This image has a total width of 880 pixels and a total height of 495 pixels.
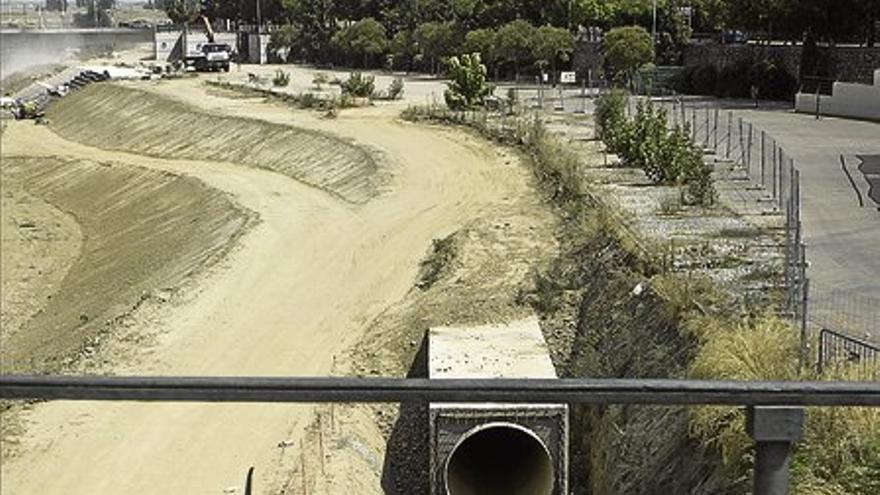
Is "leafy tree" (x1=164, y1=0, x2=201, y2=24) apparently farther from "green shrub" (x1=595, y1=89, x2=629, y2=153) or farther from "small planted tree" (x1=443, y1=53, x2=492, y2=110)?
"green shrub" (x1=595, y1=89, x2=629, y2=153)

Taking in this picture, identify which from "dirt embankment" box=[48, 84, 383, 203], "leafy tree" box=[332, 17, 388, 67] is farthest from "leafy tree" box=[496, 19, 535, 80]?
"leafy tree" box=[332, 17, 388, 67]

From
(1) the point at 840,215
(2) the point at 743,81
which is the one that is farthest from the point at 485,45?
(1) the point at 840,215

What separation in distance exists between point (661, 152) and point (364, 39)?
66.8 meters

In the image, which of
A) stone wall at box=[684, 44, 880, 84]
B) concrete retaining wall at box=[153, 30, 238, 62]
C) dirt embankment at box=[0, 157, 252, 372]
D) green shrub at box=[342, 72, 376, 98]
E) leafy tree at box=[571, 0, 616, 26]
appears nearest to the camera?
dirt embankment at box=[0, 157, 252, 372]

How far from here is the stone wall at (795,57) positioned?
173ft

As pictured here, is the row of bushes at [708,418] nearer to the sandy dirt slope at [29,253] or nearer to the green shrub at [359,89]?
the sandy dirt slope at [29,253]

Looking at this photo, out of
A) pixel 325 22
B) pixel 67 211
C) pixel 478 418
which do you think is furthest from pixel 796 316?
pixel 325 22

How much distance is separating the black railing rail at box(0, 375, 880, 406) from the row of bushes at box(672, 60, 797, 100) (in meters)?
52.3

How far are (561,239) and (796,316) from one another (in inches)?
460

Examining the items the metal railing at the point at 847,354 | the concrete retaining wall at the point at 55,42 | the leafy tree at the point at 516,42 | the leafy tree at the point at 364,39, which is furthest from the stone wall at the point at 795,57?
the concrete retaining wall at the point at 55,42

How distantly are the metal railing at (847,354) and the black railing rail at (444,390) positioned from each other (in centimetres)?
749

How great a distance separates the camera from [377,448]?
60.5 ft

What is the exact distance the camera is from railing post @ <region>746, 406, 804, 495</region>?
344cm

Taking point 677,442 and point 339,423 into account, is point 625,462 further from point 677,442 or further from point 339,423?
point 339,423
